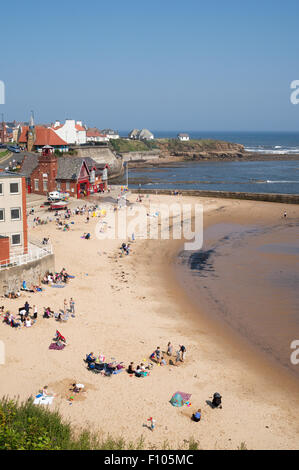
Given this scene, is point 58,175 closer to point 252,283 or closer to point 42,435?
point 252,283

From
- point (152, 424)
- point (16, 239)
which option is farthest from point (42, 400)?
point (16, 239)

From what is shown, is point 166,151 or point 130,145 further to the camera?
point 166,151

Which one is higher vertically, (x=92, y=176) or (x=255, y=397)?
(x=92, y=176)

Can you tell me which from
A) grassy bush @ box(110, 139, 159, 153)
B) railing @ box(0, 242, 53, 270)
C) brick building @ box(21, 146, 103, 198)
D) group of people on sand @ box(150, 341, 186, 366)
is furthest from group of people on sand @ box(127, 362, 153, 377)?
grassy bush @ box(110, 139, 159, 153)

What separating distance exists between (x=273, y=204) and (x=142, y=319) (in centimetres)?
4219

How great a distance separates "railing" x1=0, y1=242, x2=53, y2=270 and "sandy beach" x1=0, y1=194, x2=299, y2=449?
1.98 meters

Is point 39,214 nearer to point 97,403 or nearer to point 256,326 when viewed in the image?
point 256,326

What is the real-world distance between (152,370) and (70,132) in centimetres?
9392

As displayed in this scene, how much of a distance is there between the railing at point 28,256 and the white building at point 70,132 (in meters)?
76.7

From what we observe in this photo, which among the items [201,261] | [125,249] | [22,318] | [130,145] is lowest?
[22,318]

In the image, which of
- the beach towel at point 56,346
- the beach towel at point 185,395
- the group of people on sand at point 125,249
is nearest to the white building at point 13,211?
the group of people on sand at point 125,249

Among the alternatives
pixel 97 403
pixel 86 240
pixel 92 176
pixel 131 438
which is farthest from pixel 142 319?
pixel 92 176

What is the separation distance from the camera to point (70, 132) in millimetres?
105188

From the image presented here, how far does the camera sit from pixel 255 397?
16.7m
